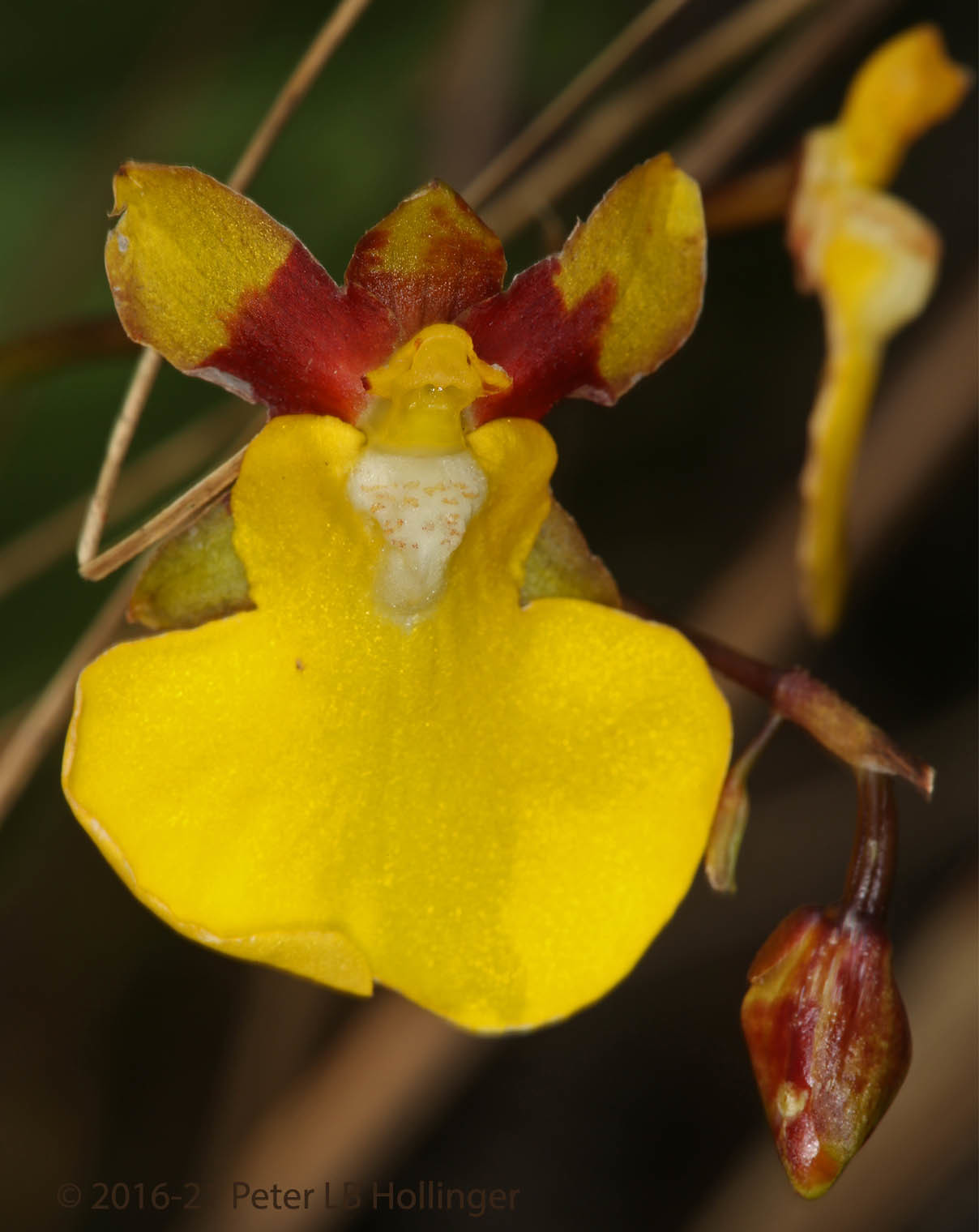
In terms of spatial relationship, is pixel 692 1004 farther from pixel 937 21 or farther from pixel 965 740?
pixel 937 21

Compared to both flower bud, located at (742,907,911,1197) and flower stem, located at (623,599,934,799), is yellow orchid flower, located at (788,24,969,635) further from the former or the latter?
flower bud, located at (742,907,911,1197)

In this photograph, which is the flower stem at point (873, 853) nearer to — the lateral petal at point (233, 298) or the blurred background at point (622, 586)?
the lateral petal at point (233, 298)

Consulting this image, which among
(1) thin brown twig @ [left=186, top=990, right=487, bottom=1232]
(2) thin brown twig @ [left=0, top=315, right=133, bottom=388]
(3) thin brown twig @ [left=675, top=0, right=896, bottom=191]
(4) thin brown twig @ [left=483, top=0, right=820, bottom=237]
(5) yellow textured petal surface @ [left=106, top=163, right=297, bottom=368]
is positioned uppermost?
(5) yellow textured petal surface @ [left=106, top=163, right=297, bottom=368]

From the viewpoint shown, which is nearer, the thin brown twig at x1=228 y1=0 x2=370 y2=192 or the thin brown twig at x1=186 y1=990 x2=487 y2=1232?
the thin brown twig at x1=228 y1=0 x2=370 y2=192

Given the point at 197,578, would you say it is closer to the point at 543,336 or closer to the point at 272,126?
the point at 543,336

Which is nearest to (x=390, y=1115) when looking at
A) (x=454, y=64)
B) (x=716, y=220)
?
(x=716, y=220)

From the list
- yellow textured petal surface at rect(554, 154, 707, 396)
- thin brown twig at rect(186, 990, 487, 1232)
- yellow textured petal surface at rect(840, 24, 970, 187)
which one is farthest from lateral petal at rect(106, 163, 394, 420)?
thin brown twig at rect(186, 990, 487, 1232)
